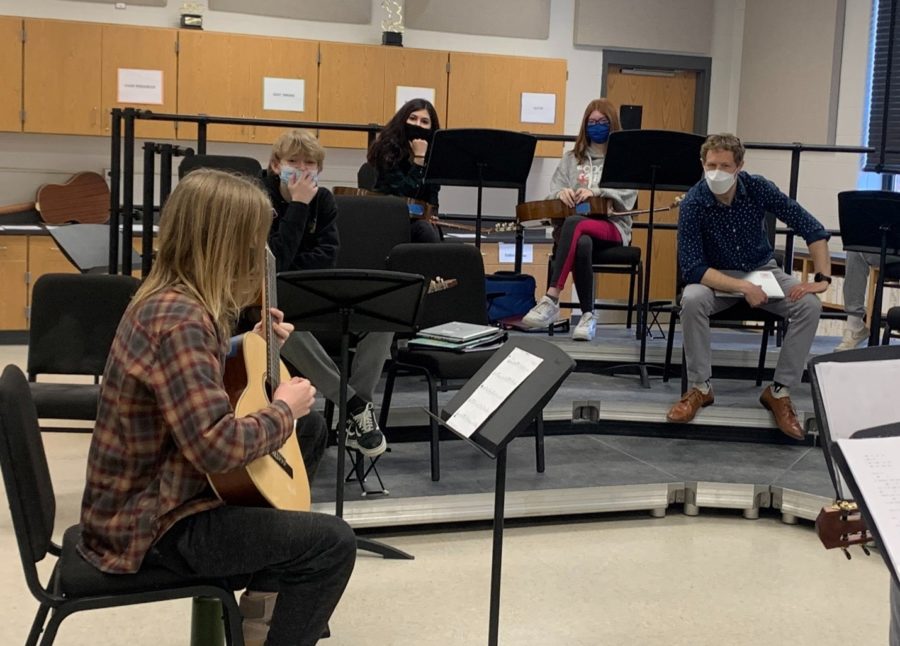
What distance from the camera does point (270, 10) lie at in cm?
762

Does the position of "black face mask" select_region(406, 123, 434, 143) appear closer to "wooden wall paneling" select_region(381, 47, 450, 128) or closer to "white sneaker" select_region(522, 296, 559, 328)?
"white sneaker" select_region(522, 296, 559, 328)

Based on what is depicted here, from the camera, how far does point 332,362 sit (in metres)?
3.89

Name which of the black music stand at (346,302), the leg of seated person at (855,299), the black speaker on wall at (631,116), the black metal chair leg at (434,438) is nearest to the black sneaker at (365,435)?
the black metal chair leg at (434,438)

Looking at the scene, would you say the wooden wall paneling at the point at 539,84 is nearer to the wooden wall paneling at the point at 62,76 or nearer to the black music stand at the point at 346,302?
the wooden wall paneling at the point at 62,76

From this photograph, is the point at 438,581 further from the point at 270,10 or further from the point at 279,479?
the point at 270,10

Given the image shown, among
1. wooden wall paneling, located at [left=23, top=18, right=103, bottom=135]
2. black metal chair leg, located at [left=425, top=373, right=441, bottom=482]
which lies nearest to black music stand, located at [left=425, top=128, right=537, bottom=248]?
black metal chair leg, located at [left=425, top=373, right=441, bottom=482]

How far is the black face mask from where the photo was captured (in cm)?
518

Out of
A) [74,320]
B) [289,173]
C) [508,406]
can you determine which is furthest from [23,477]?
[74,320]

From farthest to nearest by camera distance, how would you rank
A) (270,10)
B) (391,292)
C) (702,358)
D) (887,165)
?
(270,10)
(887,165)
(702,358)
(391,292)

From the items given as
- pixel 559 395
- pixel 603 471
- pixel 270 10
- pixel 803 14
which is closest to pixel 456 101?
pixel 270 10

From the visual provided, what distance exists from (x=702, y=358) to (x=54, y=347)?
2.71 m

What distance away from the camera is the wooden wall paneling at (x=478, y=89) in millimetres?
7805

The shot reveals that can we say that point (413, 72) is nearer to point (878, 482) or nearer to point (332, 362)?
point (332, 362)

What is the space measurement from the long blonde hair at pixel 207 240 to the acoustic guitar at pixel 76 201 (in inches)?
220
